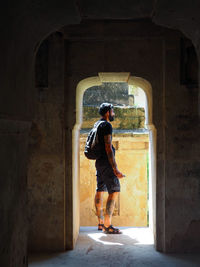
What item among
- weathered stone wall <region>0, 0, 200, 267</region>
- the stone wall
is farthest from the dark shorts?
the stone wall

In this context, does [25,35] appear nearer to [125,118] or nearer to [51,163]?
[51,163]

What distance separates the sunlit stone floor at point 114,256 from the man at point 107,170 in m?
0.41

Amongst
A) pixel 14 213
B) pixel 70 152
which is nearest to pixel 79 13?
pixel 14 213

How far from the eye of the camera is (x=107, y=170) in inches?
181

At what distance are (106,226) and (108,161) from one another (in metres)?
1.10

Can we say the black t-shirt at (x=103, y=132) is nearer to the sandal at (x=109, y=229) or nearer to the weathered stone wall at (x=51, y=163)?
the weathered stone wall at (x=51, y=163)

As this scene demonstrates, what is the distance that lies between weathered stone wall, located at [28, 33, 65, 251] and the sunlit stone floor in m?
0.26

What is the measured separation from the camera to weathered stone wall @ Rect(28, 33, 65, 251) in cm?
409

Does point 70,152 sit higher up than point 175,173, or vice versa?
point 70,152

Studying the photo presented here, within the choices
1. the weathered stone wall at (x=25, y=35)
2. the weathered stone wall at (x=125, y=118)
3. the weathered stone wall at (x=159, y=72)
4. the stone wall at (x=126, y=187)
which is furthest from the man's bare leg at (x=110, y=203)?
the weathered stone wall at (x=125, y=118)

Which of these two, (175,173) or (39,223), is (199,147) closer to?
(175,173)

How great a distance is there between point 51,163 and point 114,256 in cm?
152

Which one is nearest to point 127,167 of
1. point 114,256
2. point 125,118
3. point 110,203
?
point 125,118

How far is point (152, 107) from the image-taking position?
13.4 feet
